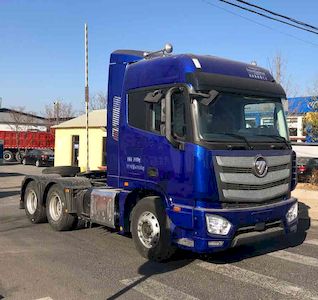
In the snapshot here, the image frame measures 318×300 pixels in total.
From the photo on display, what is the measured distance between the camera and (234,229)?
654 centimetres

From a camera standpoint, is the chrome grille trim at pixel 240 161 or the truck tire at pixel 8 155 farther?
the truck tire at pixel 8 155

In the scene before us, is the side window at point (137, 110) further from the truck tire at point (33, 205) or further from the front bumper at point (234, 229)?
the truck tire at point (33, 205)

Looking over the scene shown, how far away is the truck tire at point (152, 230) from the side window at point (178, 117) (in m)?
1.15

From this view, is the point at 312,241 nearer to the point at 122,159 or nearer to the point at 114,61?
the point at 122,159

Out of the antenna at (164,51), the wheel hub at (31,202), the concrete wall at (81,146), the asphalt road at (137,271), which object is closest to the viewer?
the asphalt road at (137,271)

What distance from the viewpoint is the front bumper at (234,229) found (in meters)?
6.44

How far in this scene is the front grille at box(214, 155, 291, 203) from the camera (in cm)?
652

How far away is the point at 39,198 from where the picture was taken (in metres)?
10.5

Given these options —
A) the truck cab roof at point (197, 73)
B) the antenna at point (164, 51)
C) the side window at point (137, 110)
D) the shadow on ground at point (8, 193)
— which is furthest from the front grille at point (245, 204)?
the shadow on ground at point (8, 193)

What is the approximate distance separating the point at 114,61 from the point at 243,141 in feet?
10.2

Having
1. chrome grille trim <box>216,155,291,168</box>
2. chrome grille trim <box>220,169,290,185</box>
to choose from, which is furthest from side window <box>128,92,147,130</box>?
chrome grille trim <box>220,169,290,185</box>

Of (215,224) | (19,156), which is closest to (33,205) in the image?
(215,224)

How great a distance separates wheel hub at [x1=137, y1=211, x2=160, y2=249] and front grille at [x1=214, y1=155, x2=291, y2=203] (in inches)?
48.9

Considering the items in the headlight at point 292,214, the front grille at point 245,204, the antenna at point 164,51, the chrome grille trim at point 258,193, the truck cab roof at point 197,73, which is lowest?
the headlight at point 292,214
